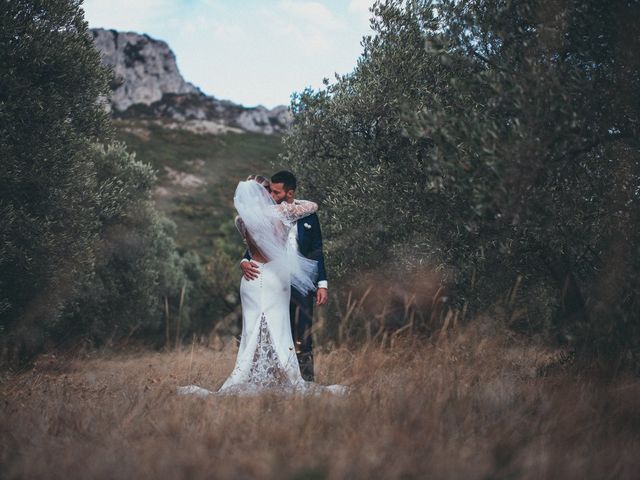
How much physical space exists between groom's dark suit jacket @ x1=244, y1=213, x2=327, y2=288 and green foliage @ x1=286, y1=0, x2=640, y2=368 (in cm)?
183

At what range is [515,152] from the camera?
23.5 feet

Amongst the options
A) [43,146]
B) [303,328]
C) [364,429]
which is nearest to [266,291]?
[303,328]

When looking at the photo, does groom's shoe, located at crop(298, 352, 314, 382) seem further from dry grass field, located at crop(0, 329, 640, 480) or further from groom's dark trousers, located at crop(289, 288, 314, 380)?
dry grass field, located at crop(0, 329, 640, 480)

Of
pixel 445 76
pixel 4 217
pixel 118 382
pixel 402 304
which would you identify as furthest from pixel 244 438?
pixel 402 304

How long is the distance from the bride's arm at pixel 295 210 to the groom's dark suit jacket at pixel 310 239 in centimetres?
26

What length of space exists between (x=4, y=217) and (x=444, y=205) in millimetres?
8359

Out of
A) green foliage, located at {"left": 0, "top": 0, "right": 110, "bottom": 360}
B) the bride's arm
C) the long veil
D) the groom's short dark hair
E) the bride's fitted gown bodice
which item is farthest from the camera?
green foliage, located at {"left": 0, "top": 0, "right": 110, "bottom": 360}

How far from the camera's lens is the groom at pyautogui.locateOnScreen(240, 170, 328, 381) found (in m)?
8.43

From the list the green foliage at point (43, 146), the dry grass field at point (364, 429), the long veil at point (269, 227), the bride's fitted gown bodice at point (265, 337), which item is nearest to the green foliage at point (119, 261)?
the green foliage at point (43, 146)

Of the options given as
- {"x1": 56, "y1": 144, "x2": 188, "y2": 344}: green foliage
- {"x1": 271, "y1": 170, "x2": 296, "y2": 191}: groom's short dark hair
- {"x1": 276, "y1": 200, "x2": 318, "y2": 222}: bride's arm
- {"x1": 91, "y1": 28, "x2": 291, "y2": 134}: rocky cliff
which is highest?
{"x1": 91, "y1": 28, "x2": 291, "y2": 134}: rocky cliff

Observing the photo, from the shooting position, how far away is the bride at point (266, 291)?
7879mm

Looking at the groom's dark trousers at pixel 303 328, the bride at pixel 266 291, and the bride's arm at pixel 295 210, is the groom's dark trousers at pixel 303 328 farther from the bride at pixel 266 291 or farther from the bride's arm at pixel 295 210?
the bride's arm at pixel 295 210

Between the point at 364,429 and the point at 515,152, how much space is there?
4.04 m

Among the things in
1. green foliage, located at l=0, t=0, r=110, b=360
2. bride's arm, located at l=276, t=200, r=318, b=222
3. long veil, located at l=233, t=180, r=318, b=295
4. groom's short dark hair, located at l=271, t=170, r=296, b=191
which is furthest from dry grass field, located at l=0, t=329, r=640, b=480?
green foliage, located at l=0, t=0, r=110, b=360
